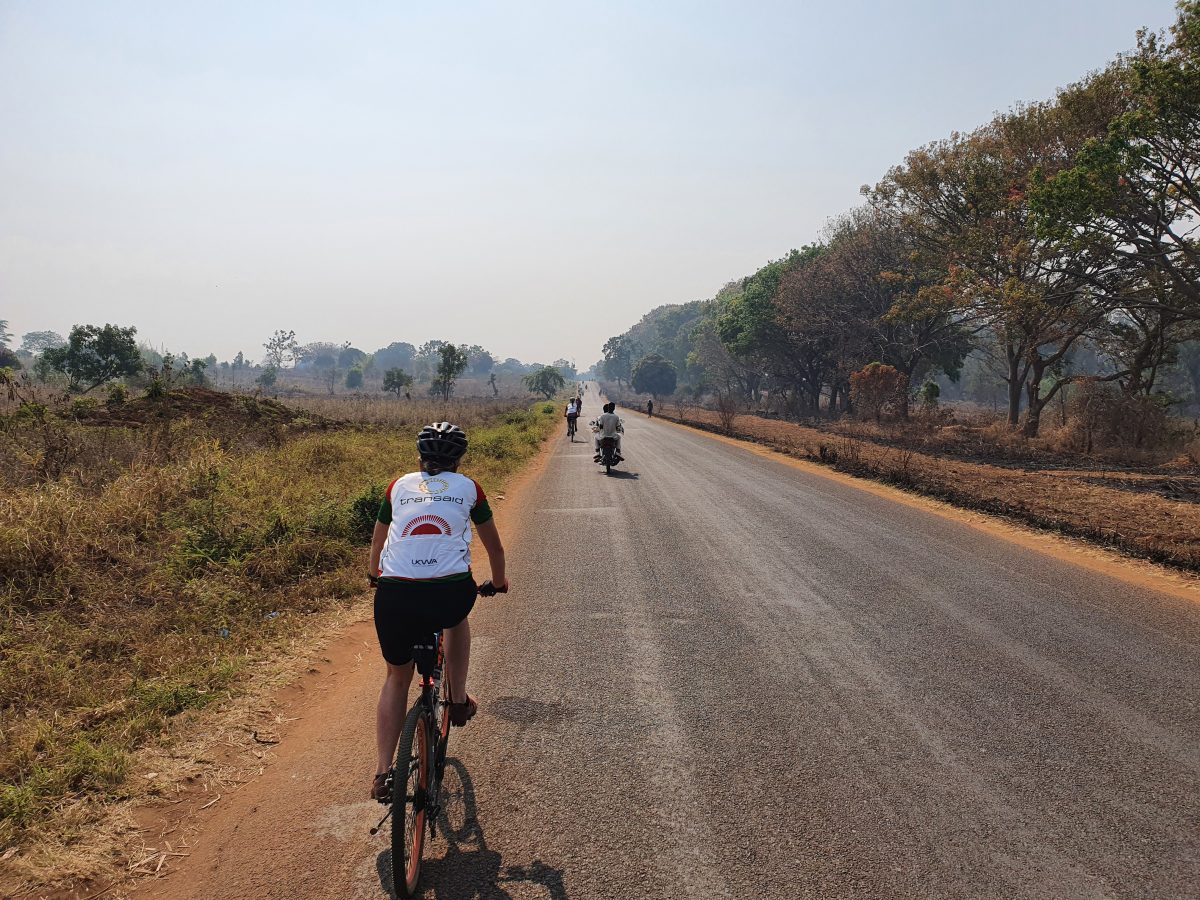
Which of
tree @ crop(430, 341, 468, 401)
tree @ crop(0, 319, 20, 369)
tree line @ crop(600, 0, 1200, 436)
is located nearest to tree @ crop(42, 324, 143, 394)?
tree @ crop(0, 319, 20, 369)

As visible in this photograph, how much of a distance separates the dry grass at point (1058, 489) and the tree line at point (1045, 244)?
17.3ft

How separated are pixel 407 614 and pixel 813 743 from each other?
2.71 meters

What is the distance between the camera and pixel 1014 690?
4570 mm

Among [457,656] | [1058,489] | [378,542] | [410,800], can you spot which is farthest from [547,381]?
[410,800]

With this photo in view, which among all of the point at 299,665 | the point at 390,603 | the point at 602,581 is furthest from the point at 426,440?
the point at 602,581

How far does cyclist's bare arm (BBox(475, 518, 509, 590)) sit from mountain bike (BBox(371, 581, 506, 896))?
1.70 feet

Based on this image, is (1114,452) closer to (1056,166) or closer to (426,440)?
(1056,166)

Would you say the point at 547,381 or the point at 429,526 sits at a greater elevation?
the point at 547,381

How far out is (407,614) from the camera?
3018mm

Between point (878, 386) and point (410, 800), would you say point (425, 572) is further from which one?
point (878, 386)

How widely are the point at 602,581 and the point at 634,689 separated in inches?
109

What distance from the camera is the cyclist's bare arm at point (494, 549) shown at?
3396 mm

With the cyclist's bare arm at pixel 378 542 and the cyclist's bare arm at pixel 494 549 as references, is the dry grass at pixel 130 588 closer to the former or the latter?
the cyclist's bare arm at pixel 378 542

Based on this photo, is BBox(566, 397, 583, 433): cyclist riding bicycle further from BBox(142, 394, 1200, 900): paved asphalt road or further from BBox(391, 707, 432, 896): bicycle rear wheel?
BBox(391, 707, 432, 896): bicycle rear wheel
